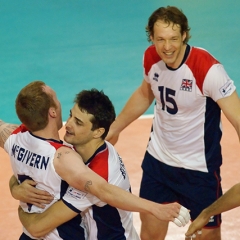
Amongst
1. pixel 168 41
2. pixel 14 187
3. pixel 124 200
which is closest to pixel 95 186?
pixel 124 200

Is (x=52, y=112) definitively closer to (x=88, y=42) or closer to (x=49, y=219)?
(x=49, y=219)

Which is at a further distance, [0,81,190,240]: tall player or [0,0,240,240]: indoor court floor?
[0,0,240,240]: indoor court floor

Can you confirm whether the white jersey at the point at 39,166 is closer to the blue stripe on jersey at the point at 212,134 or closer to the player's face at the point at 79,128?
the player's face at the point at 79,128

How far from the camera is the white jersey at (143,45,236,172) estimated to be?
3619mm

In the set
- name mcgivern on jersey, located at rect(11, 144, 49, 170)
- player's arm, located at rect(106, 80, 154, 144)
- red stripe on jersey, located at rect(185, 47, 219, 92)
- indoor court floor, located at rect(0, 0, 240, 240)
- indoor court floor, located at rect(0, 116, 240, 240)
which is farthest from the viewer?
indoor court floor, located at rect(0, 0, 240, 240)

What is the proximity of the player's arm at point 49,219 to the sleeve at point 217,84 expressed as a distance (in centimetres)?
128

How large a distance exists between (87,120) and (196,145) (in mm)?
1116

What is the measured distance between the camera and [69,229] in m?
3.35

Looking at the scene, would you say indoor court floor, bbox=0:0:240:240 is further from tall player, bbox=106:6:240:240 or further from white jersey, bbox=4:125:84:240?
white jersey, bbox=4:125:84:240

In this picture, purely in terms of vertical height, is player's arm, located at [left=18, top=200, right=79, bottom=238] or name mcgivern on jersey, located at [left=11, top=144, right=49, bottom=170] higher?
name mcgivern on jersey, located at [left=11, top=144, right=49, bottom=170]

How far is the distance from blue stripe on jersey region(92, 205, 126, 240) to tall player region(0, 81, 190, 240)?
0.15 m

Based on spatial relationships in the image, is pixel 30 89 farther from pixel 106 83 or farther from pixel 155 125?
pixel 106 83

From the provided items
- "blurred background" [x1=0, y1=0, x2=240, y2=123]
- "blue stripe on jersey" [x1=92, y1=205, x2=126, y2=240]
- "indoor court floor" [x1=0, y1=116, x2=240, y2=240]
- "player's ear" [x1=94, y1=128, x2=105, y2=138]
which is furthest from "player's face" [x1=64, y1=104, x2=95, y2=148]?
"blurred background" [x1=0, y1=0, x2=240, y2=123]

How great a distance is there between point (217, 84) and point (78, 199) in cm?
126
